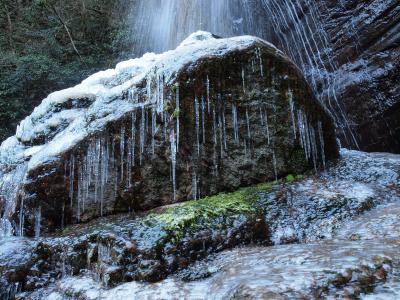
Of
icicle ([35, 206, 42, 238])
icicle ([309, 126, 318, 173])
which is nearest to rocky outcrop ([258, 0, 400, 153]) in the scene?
icicle ([309, 126, 318, 173])

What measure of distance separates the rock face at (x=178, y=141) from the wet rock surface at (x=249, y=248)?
0.46 m

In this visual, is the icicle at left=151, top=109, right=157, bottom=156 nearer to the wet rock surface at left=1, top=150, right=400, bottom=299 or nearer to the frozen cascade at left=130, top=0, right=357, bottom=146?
the wet rock surface at left=1, top=150, right=400, bottom=299

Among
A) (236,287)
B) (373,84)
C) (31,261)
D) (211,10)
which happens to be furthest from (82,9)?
(236,287)

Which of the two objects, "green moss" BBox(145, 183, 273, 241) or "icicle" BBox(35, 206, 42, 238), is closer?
"green moss" BBox(145, 183, 273, 241)

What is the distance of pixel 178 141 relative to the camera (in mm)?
5824

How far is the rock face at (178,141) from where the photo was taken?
5766mm

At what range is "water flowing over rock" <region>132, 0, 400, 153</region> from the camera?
8.44 m

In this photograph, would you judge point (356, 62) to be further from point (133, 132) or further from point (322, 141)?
point (133, 132)

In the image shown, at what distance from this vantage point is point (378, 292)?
2.46 meters

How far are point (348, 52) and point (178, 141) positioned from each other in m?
5.80

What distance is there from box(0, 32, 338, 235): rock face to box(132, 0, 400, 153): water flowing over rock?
311 centimetres

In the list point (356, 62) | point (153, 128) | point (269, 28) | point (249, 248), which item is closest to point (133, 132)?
point (153, 128)

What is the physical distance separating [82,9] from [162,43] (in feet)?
15.3

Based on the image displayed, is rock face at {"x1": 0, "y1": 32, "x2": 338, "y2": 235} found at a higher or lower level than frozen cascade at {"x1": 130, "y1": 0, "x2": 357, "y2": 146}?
lower
